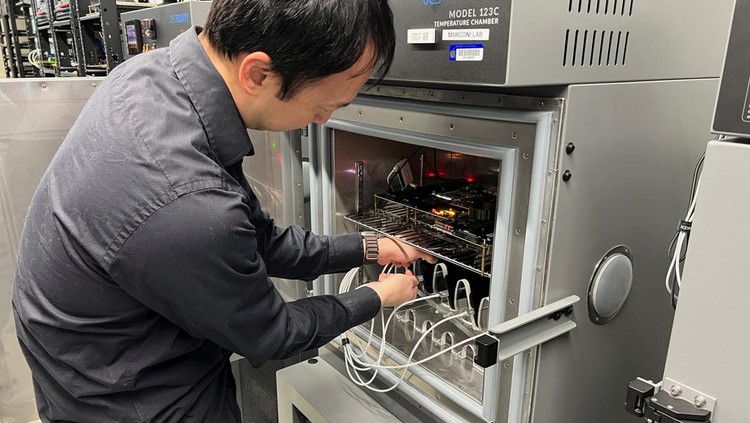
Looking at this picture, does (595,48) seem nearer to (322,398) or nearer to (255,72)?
(255,72)

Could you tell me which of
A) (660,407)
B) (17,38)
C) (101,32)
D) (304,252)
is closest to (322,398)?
(304,252)

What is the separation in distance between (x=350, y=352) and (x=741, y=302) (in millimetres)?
974

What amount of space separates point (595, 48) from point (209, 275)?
69 centimetres

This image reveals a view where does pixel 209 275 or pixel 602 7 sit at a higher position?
pixel 602 7

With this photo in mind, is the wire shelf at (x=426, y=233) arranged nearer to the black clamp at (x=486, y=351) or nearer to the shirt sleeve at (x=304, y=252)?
the shirt sleeve at (x=304, y=252)

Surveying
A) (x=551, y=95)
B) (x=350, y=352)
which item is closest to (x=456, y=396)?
(x=350, y=352)

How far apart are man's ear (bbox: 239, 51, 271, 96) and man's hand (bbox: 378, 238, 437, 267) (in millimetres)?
582

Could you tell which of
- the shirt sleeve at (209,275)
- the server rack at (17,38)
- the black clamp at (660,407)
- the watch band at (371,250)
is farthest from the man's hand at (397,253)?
the server rack at (17,38)

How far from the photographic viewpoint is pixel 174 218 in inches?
28.0

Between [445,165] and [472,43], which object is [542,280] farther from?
[445,165]

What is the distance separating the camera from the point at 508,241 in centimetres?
96

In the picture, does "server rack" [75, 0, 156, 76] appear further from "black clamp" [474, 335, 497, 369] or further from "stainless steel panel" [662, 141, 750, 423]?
"stainless steel panel" [662, 141, 750, 423]

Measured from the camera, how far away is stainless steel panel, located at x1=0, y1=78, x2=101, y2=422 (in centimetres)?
160

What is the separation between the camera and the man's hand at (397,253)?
1.29 meters
